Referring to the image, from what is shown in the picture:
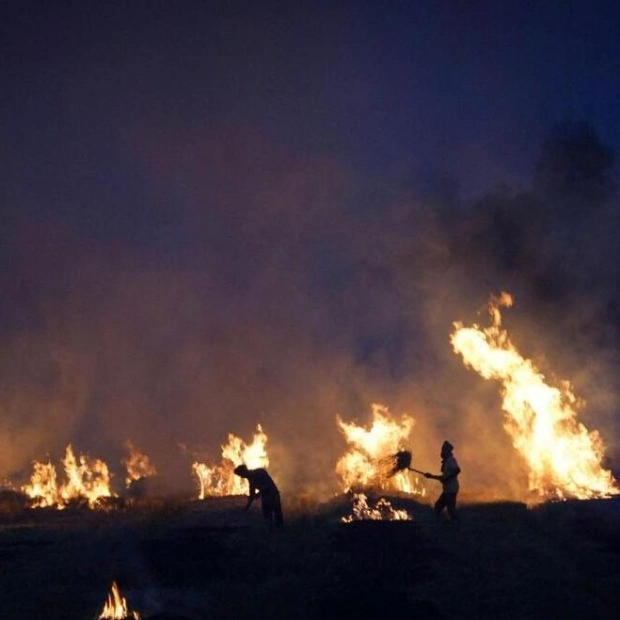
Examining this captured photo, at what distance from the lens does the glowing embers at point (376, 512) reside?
1673cm

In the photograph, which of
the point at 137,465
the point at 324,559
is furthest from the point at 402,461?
the point at 137,465

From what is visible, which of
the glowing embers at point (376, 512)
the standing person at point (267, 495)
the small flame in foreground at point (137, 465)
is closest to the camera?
the standing person at point (267, 495)

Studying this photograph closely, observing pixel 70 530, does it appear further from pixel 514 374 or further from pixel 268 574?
pixel 514 374

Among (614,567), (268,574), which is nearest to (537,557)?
(614,567)

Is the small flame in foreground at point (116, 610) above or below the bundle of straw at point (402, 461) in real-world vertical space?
below

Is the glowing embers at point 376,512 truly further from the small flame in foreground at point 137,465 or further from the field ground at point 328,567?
the small flame in foreground at point 137,465

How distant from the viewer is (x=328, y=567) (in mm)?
12453

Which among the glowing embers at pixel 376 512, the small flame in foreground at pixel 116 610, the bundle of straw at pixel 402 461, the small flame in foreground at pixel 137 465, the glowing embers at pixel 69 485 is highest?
the small flame in foreground at pixel 137 465

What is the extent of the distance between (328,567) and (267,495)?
3829 mm

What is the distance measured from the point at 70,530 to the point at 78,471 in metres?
18.1

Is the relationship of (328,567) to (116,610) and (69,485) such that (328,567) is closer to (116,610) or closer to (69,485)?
(116,610)

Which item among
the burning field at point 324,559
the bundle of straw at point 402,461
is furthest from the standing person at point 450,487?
the bundle of straw at point 402,461

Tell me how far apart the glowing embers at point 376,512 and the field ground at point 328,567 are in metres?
0.43

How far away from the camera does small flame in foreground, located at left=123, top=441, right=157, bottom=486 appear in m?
45.8
